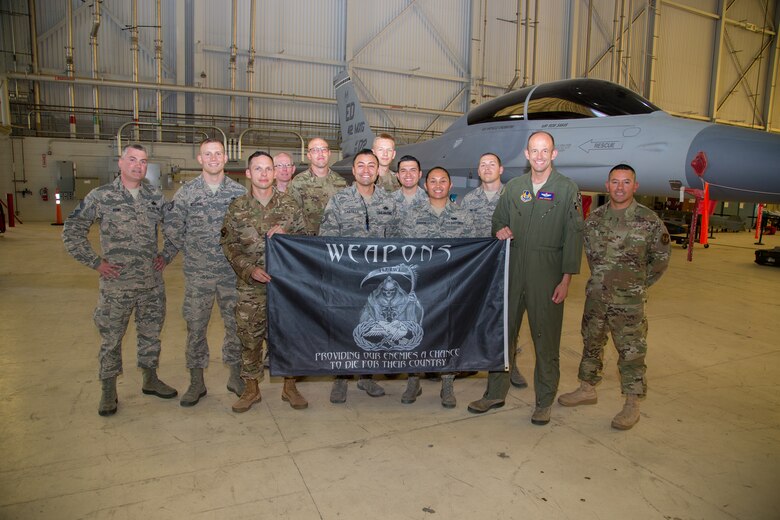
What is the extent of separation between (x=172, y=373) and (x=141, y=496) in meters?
2.01

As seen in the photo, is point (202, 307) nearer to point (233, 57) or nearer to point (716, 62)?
point (233, 57)

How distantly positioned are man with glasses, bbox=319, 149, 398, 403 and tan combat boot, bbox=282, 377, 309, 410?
249mm

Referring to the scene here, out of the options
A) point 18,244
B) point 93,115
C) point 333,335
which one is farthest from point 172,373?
point 93,115

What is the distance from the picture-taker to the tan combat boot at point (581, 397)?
13.3 ft

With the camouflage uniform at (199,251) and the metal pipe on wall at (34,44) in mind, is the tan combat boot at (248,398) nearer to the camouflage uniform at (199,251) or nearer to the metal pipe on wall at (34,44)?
the camouflage uniform at (199,251)

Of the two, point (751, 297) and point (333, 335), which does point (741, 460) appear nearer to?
point (333, 335)

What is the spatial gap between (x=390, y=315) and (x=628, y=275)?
1751mm

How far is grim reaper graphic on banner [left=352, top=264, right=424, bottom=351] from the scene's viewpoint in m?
3.66

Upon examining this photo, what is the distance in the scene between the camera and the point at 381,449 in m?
3.27

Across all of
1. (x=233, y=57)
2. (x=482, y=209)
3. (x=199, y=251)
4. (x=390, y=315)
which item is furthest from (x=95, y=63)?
(x=390, y=315)

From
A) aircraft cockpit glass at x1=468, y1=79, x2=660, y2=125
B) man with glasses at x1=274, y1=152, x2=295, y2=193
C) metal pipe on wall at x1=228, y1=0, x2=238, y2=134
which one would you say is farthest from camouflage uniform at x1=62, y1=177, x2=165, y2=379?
metal pipe on wall at x1=228, y1=0, x2=238, y2=134

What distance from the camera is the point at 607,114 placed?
695 cm

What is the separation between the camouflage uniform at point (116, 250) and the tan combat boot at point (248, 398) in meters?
0.92

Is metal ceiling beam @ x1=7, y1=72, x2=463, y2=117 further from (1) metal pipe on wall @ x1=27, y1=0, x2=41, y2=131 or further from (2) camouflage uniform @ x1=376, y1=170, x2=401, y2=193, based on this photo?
(2) camouflage uniform @ x1=376, y1=170, x2=401, y2=193
